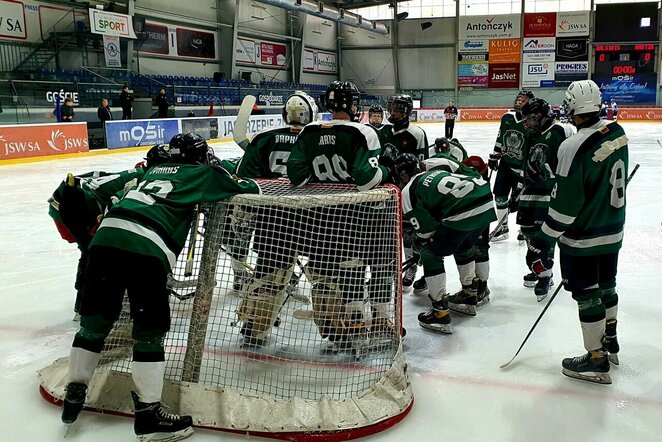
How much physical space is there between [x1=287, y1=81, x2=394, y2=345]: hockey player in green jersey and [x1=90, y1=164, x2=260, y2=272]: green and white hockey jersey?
1.59 ft

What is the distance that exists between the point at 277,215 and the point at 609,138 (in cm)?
144

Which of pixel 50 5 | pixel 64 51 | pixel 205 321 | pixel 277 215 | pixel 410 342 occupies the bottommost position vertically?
pixel 410 342

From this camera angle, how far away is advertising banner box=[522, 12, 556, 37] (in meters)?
26.8

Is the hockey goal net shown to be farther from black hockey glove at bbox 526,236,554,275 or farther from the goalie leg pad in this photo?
black hockey glove at bbox 526,236,554,275

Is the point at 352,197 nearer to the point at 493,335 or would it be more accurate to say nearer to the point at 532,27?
the point at 493,335

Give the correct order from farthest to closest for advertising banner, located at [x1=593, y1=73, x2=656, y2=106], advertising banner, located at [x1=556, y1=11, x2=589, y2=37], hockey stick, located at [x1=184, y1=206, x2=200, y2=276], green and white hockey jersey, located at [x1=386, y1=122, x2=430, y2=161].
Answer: advertising banner, located at [x1=556, y1=11, x2=589, y2=37], advertising banner, located at [x1=593, y1=73, x2=656, y2=106], green and white hockey jersey, located at [x1=386, y1=122, x2=430, y2=161], hockey stick, located at [x1=184, y1=206, x2=200, y2=276]

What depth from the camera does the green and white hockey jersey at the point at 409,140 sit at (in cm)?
437

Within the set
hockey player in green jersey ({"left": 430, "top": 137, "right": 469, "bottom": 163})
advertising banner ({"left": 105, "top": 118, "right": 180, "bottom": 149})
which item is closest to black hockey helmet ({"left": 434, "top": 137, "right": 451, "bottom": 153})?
hockey player in green jersey ({"left": 430, "top": 137, "right": 469, "bottom": 163})

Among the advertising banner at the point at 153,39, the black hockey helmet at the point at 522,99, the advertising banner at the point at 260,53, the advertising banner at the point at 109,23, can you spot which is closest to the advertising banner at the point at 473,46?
the advertising banner at the point at 260,53

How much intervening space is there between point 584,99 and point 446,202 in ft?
2.87

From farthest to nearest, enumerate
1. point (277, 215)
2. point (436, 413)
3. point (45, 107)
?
point (45, 107) < point (277, 215) < point (436, 413)

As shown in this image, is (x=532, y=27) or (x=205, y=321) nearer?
(x=205, y=321)

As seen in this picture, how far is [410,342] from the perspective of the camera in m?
3.22

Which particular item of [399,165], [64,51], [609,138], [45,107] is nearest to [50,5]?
[64,51]
